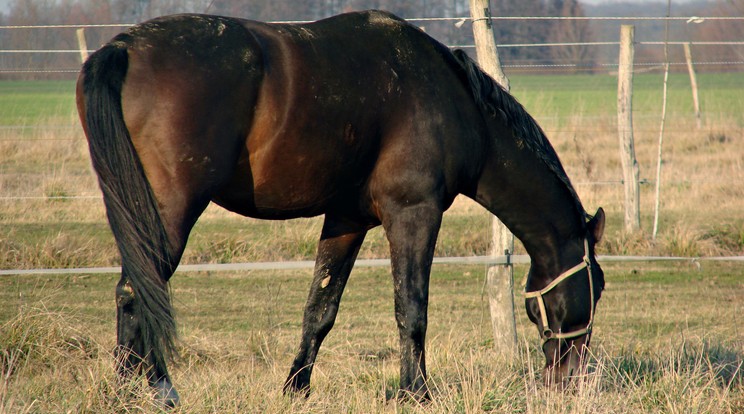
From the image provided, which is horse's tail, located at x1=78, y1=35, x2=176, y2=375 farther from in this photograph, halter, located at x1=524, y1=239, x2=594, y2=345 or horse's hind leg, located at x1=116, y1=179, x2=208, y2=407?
halter, located at x1=524, y1=239, x2=594, y2=345

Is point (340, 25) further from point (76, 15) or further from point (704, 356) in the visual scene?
point (76, 15)

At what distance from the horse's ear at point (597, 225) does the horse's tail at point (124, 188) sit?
2.33 meters

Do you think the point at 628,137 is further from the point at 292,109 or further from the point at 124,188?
the point at 124,188

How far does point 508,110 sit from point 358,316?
Answer: 3.00 metres

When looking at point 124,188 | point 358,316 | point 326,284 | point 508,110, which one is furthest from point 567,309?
point 358,316

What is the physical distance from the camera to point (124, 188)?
11.4 ft

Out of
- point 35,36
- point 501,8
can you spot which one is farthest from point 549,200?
point 501,8

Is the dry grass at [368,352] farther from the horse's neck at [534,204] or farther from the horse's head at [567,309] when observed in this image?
the horse's neck at [534,204]

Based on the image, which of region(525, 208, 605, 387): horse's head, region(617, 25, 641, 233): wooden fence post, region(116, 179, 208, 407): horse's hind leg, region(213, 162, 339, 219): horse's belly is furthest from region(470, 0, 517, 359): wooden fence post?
region(617, 25, 641, 233): wooden fence post

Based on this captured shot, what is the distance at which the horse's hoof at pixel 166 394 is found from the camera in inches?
145

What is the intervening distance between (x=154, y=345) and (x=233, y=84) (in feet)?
3.74

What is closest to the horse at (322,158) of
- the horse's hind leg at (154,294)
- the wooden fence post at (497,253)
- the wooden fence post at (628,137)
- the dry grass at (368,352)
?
the horse's hind leg at (154,294)

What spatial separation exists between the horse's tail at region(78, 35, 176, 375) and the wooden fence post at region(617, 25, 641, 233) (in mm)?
6792

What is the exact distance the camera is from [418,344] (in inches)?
166
